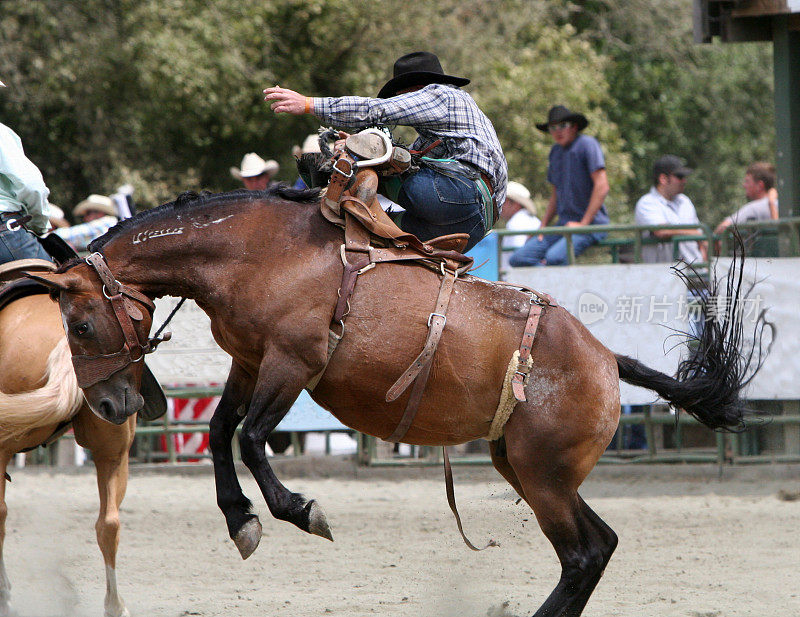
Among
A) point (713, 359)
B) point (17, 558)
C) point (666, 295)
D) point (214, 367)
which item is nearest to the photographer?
point (713, 359)

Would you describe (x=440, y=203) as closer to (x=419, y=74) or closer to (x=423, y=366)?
(x=419, y=74)

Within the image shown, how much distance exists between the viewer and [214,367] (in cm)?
905

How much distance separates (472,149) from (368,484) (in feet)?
15.8

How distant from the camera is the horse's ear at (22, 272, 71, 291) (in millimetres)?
4242

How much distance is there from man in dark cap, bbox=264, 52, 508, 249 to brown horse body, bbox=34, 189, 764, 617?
385 millimetres

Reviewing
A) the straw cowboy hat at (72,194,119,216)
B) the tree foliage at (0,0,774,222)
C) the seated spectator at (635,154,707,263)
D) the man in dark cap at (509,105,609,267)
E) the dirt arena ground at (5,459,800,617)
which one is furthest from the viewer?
the tree foliage at (0,0,774,222)

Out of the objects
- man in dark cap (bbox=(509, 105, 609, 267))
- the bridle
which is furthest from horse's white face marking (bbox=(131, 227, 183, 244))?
man in dark cap (bbox=(509, 105, 609, 267))

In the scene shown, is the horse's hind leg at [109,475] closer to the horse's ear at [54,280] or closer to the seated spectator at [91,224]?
the horse's ear at [54,280]

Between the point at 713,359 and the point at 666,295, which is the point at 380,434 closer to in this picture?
the point at 713,359

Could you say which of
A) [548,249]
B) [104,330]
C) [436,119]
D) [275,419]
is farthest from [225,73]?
[275,419]

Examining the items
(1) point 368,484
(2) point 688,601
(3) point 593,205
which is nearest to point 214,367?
(1) point 368,484

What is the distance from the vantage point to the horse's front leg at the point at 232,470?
4402 mm

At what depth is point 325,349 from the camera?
4.34 metres

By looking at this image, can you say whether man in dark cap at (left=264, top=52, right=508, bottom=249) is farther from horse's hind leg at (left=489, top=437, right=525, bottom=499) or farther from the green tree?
the green tree
